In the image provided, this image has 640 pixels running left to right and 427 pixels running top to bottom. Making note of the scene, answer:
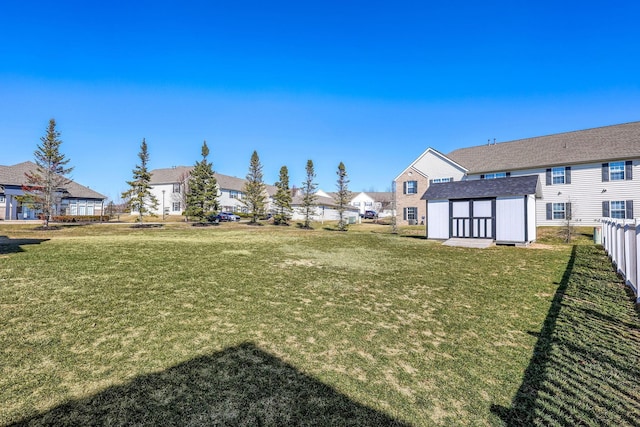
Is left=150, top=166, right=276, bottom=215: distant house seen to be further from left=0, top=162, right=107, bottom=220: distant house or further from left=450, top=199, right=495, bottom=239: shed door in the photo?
left=450, top=199, right=495, bottom=239: shed door

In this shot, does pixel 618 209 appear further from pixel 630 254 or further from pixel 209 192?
pixel 209 192

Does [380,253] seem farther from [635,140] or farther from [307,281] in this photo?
[635,140]

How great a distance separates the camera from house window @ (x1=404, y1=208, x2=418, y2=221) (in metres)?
34.4

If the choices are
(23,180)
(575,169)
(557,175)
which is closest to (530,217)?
(557,175)

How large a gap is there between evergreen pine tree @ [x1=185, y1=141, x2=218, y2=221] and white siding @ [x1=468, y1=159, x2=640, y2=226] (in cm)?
3190

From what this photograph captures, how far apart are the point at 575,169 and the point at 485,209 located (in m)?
13.8

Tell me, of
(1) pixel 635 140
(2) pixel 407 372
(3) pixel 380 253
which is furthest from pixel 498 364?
(1) pixel 635 140

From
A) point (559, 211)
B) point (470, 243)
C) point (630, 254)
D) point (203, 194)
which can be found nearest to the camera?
point (630, 254)

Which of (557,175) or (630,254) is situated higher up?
(557,175)

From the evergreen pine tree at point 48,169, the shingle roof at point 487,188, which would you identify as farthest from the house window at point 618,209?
the evergreen pine tree at point 48,169

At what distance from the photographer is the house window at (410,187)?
1359 inches

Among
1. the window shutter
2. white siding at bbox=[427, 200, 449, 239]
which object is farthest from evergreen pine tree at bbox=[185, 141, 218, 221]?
the window shutter

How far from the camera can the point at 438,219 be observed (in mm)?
19594

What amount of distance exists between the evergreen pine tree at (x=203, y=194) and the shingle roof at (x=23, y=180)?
12953mm
